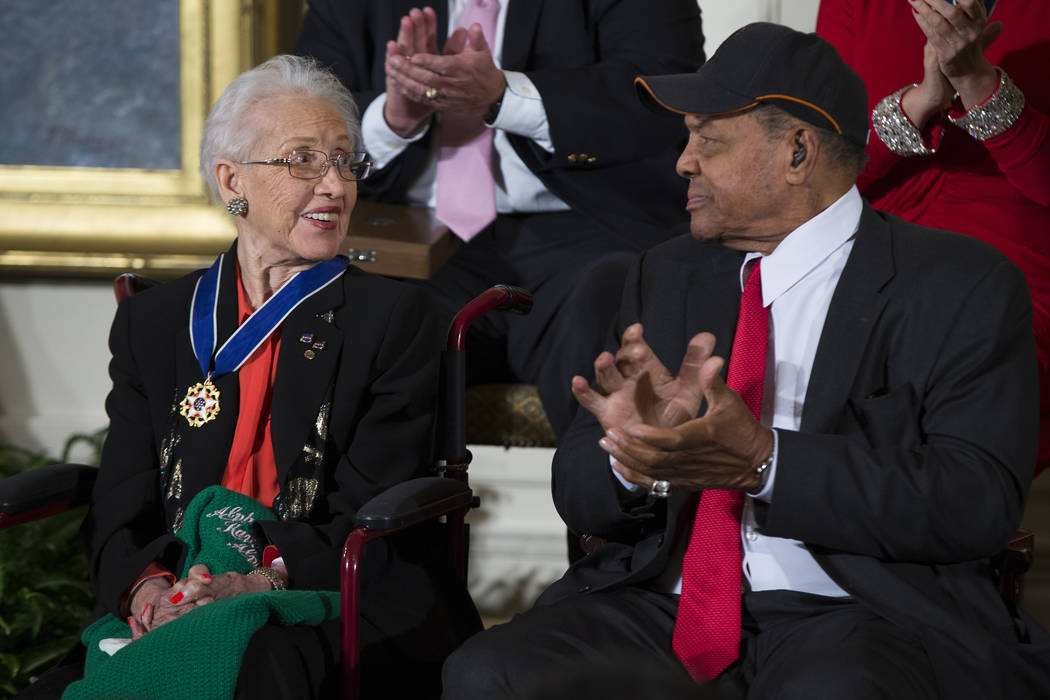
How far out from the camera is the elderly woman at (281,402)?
191 centimetres

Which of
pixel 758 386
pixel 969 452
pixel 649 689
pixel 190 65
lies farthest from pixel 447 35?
pixel 649 689

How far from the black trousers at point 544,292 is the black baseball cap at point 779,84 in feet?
2.91

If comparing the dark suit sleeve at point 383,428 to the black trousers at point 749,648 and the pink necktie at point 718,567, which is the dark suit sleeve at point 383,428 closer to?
the black trousers at point 749,648

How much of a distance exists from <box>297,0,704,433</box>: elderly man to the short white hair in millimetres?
502

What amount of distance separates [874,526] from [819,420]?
0.56 ft

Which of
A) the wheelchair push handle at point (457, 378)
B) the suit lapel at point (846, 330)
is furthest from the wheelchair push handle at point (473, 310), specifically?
the suit lapel at point (846, 330)

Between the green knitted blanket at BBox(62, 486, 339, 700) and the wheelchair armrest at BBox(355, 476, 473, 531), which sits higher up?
the wheelchair armrest at BBox(355, 476, 473, 531)

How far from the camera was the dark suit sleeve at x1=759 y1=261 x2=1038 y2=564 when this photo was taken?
5.09 feet

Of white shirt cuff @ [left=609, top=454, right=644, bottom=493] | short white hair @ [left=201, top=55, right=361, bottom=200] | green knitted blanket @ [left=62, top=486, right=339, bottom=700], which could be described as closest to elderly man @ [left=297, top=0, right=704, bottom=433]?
short white hair @ [left=201, top=55, right=361, bottom=200]

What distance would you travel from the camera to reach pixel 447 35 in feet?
9.75

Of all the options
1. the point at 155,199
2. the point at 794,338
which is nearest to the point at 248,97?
the point at 794,338

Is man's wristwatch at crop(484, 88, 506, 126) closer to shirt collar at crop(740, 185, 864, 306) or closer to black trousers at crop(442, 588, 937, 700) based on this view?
shirt collar at crop(740, 185, 864, 306)

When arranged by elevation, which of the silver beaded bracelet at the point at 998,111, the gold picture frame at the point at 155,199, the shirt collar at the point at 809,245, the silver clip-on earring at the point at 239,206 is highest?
the silver beaded bracelet at the point at 998,111

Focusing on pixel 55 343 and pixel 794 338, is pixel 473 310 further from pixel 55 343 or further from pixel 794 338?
pixel 55 343
